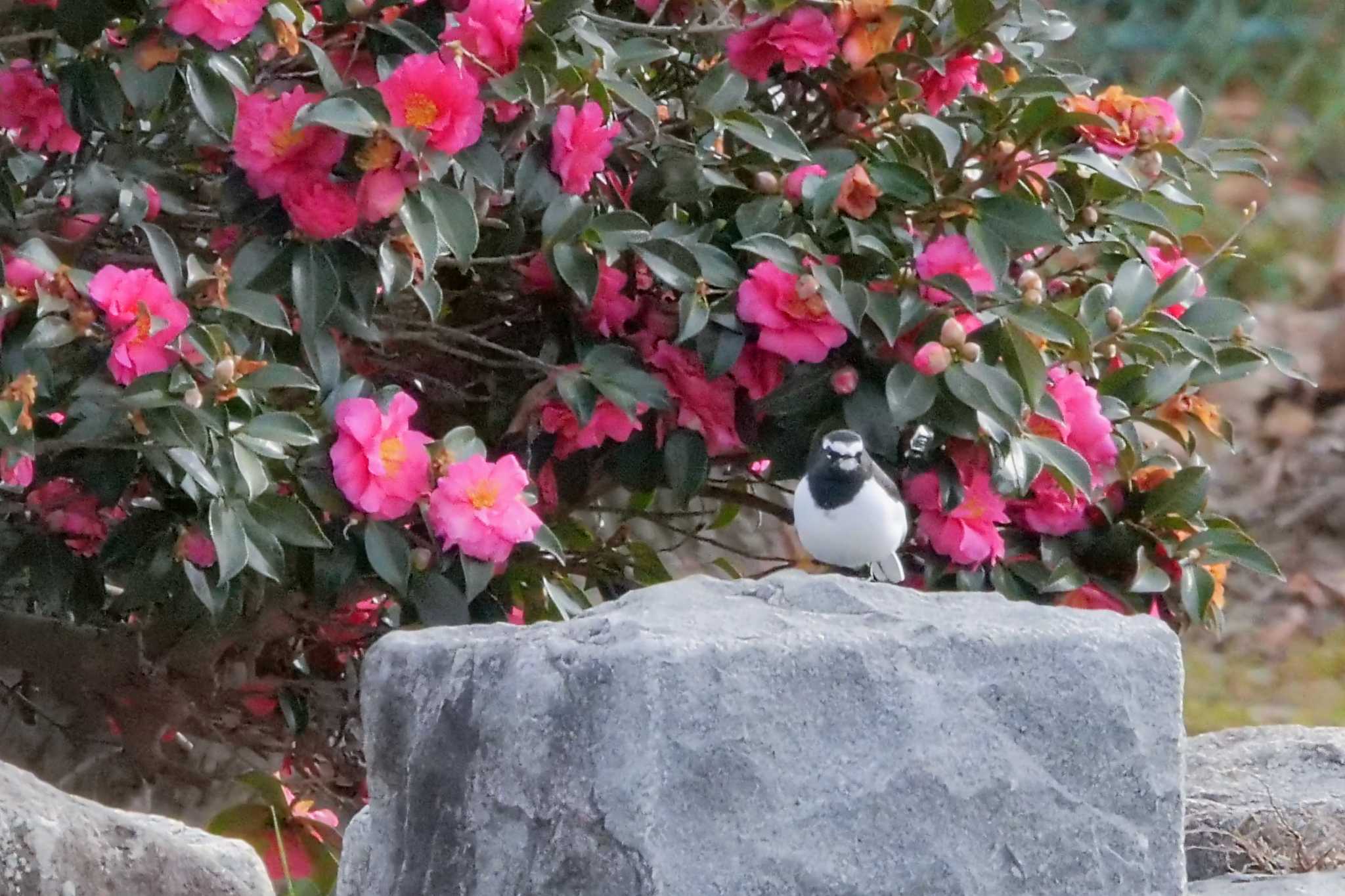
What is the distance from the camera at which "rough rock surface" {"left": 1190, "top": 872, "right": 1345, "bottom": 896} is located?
1389 millimetres

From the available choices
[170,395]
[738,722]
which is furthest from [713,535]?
[738,722]

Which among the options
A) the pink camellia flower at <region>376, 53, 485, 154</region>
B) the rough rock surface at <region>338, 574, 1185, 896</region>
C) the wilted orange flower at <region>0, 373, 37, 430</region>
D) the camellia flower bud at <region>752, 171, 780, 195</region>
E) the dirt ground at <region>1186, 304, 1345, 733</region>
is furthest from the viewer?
the dirt ground at <region>1186, 304, 1345, 733</region>

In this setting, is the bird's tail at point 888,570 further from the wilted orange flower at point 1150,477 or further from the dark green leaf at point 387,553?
the dark green leaf at point 387,553

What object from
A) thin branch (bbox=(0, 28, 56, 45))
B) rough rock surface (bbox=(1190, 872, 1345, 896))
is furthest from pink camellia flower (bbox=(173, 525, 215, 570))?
rough rock surface (bbox=(1190, 872, 1345, 896))

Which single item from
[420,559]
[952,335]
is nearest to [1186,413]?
[952,335]

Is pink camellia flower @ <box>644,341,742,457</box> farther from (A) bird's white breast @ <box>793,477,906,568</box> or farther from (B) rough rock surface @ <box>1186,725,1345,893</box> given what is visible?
(B) rough rock surface @ <box>1186,725,1345,893</box>

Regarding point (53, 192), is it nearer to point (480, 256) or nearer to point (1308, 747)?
point (480, 256)

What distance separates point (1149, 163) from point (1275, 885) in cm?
77

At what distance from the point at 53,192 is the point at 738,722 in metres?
1.05

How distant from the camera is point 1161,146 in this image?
5.79 feet

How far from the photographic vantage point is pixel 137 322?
4.33 feet

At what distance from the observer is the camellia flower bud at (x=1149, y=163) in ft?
5.79

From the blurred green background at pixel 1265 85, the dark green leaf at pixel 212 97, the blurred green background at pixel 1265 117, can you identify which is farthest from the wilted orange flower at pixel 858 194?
the blurred green background at pixel 1265 85

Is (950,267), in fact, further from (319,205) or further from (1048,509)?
(319,205)
